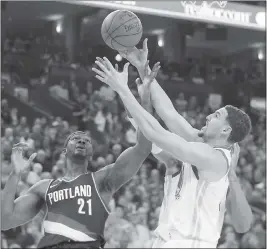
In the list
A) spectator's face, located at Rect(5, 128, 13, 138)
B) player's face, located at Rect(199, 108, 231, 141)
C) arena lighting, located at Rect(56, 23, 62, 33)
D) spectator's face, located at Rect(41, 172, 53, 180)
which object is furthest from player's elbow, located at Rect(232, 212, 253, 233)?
arena lighting, located at Rect(56, 23, 62, 33)

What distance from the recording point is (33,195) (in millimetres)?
4637

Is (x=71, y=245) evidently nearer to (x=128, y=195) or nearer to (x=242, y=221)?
(x=242, y=221)

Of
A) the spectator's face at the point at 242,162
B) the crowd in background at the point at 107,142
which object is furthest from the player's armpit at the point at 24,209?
the spectator's face at the point at 242,162

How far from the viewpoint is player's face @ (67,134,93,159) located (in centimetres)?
465

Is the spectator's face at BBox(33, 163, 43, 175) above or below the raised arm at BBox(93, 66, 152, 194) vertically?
below

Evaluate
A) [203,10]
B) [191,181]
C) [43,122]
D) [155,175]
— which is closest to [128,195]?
[155,175]

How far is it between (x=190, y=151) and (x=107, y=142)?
30.3 feet

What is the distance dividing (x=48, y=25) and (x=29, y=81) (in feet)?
13.9

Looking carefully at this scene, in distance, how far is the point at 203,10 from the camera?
11.8 meters

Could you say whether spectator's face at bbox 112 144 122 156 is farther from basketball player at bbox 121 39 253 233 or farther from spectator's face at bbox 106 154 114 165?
basketball player at bbox 121 39 253 233

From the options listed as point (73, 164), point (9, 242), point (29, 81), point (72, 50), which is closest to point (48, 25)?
point (72, 50)

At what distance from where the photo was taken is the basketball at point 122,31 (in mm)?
4859

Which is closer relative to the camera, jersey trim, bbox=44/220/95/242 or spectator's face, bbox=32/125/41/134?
jersey trim, bbox=44/220/95/242

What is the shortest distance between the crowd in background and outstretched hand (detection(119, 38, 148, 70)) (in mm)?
4937
